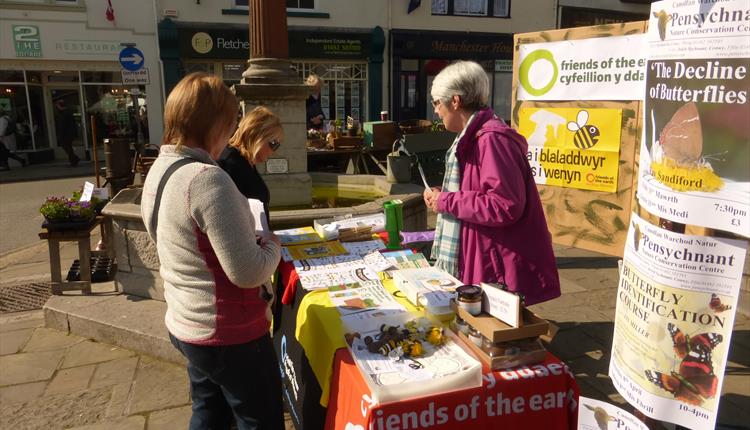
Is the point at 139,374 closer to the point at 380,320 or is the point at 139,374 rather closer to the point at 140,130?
the point at 380,320

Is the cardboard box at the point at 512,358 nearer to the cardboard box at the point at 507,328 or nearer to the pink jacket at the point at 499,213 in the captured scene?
the cardboard box at the point at 507,328

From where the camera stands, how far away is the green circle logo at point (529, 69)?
12.6 feet

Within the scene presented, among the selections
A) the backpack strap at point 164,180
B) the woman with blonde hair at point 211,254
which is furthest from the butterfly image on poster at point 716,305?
the backpack strap at point 164,180

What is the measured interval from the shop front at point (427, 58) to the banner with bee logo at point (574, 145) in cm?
1434

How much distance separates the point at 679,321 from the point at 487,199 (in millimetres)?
883

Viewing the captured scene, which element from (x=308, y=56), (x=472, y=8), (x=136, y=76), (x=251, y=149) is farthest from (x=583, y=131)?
(x=472, y=8)

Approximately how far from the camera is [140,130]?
55.0 ft

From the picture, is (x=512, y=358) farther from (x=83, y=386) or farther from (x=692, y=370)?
(x=83, y=386)

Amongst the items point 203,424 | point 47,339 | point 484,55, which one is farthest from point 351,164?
point 484,55

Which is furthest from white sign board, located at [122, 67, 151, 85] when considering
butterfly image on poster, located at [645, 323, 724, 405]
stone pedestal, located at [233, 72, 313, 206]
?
butterfly image on poster, located at [645, 323, 724, 405]

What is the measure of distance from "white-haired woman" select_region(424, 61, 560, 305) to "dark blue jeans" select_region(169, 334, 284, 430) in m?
1.04

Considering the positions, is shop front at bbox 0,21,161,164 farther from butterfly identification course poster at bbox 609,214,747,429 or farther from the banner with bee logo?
butterfly identification course poster at bbox 609,214,747,429

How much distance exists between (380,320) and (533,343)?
584 millimetres

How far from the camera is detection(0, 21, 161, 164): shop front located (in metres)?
15.0
